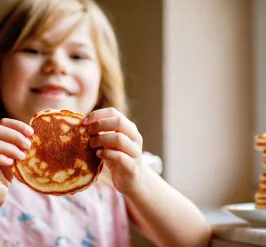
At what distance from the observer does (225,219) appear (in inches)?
60.7

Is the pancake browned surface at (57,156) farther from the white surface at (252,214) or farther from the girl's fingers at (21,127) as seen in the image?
the white surface at (252,214)

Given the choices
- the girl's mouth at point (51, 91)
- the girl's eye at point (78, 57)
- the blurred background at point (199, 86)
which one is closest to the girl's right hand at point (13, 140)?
the girl's mouth at point (51, 91)

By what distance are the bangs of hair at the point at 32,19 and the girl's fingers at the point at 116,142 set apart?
47cm

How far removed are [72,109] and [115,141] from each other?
0.43m

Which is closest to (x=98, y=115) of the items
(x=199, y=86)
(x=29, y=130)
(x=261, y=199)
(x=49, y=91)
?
(x=29, y=130)

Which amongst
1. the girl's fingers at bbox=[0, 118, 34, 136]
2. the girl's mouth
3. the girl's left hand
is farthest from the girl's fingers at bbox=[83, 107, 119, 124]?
Result: the girl's mouth

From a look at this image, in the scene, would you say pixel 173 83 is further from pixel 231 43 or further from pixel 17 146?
pixel 17 146

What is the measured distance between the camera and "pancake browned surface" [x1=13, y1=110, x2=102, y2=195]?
96 centimetres

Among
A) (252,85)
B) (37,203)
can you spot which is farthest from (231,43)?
(37,203)

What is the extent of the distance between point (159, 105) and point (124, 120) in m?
0.68

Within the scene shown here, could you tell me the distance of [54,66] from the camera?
1314mm

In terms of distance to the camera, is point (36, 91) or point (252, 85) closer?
point (36, 91)

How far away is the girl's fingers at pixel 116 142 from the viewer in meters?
0.96

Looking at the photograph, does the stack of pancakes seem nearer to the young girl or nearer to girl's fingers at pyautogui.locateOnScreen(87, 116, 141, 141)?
the young girl
